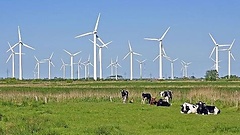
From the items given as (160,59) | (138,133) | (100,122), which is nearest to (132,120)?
(100,122)

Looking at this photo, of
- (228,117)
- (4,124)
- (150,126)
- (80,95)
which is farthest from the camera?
(80,95)

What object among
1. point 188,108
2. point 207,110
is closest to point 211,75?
point 188,108

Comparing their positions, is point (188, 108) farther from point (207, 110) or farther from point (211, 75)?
point (211, 75)

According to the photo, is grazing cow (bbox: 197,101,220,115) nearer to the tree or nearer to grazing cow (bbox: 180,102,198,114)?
grazing cow (bbox: 180,102,198,114)

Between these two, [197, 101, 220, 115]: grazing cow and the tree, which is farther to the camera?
the tree

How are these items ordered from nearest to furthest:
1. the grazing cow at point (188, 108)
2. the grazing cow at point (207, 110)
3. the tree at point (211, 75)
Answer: the grazing cow at point (207, 110), the grazing cow at point (188, 108), the tree at point (211, 75)

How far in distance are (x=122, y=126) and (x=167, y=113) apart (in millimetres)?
8008

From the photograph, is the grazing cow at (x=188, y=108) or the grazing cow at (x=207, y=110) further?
the grazing cow at (x=188, y=108)

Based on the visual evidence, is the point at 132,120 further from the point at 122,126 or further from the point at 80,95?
the point at 80,95

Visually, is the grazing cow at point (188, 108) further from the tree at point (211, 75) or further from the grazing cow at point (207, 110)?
the tree at point (211, 75)

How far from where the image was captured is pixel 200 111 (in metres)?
30.4

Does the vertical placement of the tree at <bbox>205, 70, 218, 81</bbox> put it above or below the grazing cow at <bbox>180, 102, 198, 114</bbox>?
above

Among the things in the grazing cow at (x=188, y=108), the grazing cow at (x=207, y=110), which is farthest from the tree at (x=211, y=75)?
the grazing cow at (x=207, y=110)

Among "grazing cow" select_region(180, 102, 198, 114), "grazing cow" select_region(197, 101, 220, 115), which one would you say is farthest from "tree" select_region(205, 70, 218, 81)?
"grazing cow" select_region(197, 101, 220, 115)
